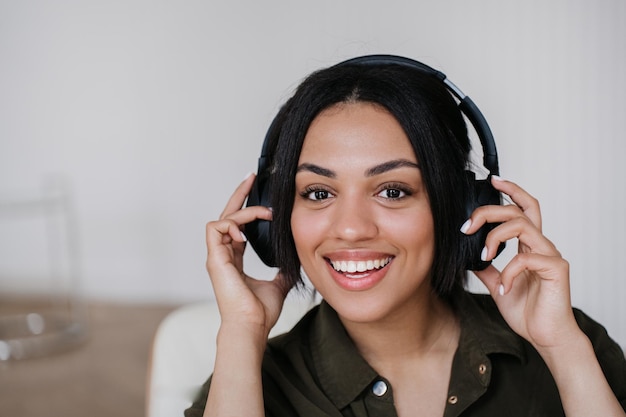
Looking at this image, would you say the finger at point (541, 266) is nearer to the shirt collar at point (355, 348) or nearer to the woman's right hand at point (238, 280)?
the shirt collar at point (355, 348)

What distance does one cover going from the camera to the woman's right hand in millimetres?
1482

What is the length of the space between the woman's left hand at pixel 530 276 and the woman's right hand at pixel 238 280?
15.4 inches

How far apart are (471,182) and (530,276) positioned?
0.65 feet

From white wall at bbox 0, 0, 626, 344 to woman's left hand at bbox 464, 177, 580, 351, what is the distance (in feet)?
7.98

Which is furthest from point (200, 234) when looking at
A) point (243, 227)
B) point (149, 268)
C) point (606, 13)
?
point (243, 227)

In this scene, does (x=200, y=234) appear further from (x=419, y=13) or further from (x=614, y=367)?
(x=614, y=367)

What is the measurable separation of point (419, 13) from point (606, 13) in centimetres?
92

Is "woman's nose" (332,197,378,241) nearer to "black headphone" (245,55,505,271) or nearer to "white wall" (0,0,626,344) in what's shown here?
"black headphone" (245,55,505,271)

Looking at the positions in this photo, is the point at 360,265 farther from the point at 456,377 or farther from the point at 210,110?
the point at 210,110

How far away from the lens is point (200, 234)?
493 cm

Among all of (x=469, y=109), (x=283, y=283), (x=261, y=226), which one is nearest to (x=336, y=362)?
(x=283, y=283)

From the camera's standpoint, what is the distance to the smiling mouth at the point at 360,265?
1417mm

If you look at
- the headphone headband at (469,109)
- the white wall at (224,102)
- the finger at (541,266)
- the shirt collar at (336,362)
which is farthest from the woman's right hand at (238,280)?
the white wall at (224,102)

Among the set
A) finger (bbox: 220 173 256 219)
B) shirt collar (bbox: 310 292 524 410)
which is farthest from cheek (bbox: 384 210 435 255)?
finger (bbox: 220 173 256 219)
